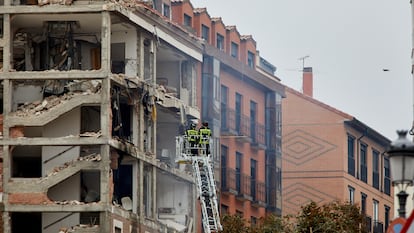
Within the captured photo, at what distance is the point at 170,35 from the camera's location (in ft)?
241

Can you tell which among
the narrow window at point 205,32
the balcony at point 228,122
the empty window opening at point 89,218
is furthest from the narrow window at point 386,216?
the empty window opening at point 89,218

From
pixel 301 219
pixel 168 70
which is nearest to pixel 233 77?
pixel 168 70

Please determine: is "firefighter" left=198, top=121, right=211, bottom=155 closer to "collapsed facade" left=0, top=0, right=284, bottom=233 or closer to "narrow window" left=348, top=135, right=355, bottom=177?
"collapsed facade" left=0, top=0, right=284, bottom=233

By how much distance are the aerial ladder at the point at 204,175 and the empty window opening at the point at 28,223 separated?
7.09 m

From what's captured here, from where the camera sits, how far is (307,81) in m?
107

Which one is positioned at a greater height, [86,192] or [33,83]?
[33,83]

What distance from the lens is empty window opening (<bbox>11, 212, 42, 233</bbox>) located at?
68.2 metres

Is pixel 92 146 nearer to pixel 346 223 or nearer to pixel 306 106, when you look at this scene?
pixel 346 223

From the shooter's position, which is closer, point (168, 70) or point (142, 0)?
point (142, 0)

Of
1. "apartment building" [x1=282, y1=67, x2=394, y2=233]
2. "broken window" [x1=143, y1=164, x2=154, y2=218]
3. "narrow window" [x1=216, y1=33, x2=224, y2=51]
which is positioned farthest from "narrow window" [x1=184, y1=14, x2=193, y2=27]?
"apartment building" [x1=282, y1=67, x2=394, y2=233]

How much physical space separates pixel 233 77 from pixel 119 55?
523 inches

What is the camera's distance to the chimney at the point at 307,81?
346ft

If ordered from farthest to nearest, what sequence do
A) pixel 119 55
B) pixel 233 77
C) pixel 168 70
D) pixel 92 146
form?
pixel 233 77, pixel 168 70, pixel 119 55, pixel 92 146

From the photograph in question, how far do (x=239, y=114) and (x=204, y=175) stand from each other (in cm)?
1119
